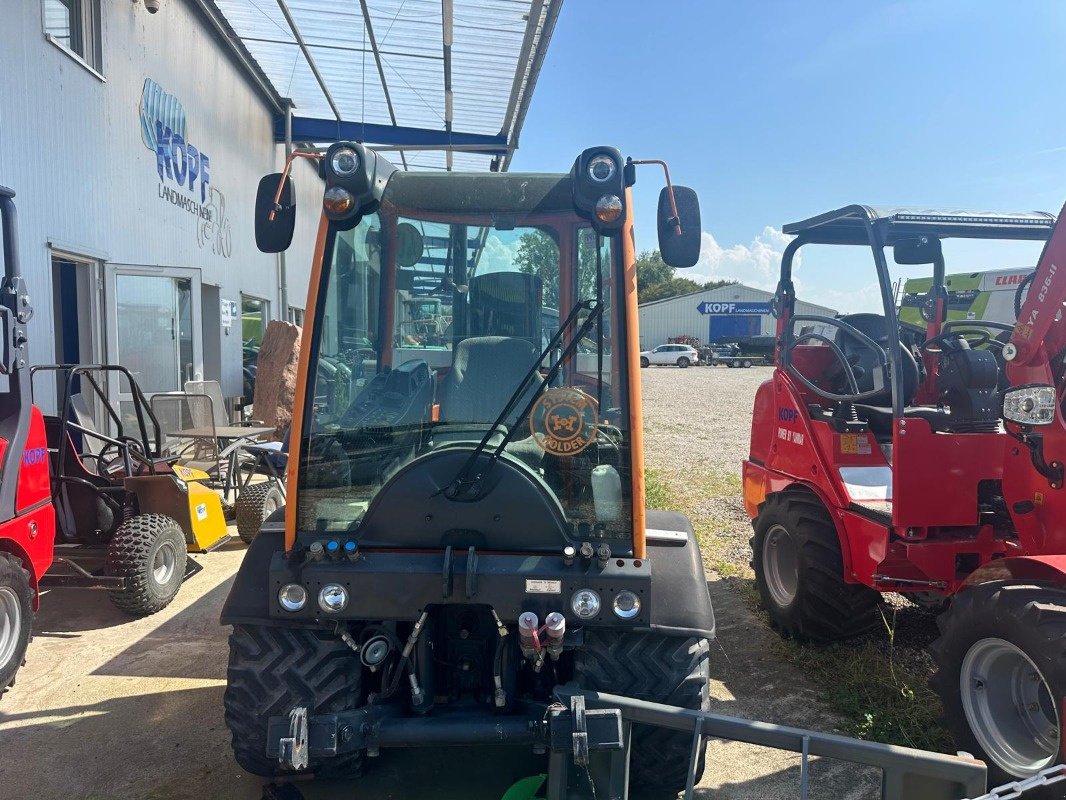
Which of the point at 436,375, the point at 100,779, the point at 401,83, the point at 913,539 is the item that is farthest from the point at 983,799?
the point at 401,83

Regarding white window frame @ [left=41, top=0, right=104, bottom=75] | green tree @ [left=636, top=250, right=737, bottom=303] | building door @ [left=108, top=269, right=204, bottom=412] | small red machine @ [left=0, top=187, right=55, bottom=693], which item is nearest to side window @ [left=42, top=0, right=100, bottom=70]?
white window frame @ [left=41, top=0, right=104, bottom=75]

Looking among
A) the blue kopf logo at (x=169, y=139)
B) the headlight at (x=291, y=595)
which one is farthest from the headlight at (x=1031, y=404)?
the blue kopf logo at (x=169, y=139)

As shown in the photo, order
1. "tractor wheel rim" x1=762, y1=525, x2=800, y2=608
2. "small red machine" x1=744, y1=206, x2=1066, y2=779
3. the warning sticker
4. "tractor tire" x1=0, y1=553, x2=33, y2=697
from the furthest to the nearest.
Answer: "tractor wheel rim" x1=762, y1=525, x2=800, y2=608 < the warning sticker < "tractor tire" x1=0, y1=553, x2=33, y2=697 < "small red machine" x1=744, y1=206, x2=1066, y2=779

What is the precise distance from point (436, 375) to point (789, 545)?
2815 millimetres

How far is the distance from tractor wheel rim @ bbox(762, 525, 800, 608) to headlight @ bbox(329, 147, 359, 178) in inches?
130

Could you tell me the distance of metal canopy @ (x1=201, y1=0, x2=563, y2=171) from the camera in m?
9.60

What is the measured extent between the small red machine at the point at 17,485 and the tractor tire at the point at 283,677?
6.25 feet

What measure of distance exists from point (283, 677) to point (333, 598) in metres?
0.45

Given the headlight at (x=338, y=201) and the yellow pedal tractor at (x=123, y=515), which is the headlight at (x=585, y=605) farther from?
the yellow pedal tractor at (x=123, y=515)

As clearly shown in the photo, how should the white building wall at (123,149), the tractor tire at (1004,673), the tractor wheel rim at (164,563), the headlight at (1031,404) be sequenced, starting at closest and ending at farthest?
the tractor tire at (1004,673), the headlight at (1031,404), the tractor wheel rim at (164,563), the white building wall at (123,149)

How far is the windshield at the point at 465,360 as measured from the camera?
2762mm

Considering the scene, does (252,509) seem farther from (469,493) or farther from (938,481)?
(938,481)

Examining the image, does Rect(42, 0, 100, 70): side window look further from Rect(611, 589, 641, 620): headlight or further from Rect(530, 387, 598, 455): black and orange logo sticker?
Rect(611, 589, 641, 620): headlight

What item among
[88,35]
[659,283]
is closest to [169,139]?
[88,35]
